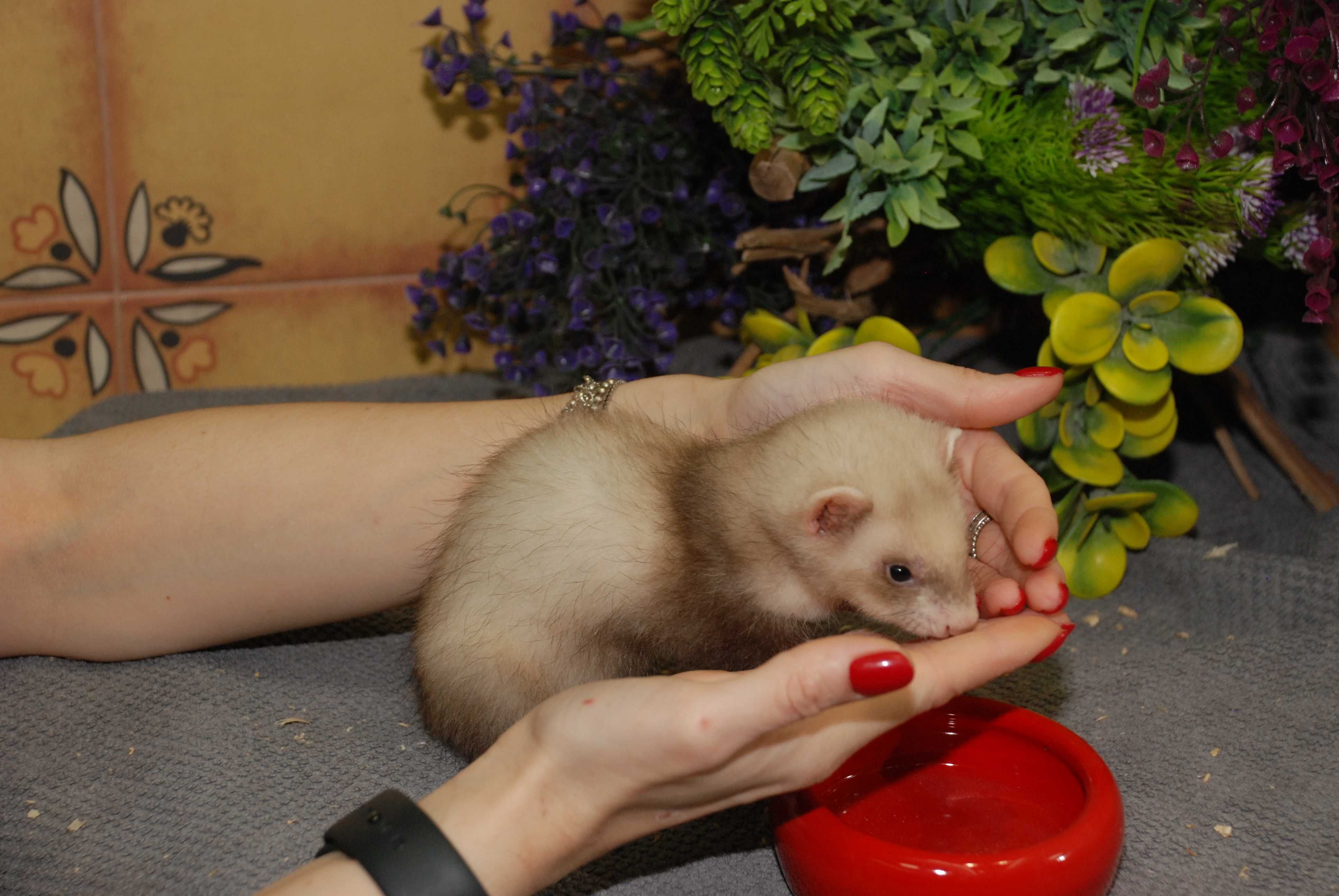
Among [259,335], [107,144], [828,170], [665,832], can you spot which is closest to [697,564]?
[665,832]

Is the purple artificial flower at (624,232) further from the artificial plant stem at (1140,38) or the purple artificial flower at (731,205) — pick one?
the artificial plant stem at (1140,38)

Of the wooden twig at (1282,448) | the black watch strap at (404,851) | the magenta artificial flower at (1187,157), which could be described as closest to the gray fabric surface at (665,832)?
the wooden twig at (1282,448)

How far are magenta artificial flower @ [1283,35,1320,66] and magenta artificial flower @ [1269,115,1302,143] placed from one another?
0.28 feet

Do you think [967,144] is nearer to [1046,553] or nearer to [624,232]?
[624,232]

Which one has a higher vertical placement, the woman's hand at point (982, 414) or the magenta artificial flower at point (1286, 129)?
the magenta artificial flower at point (1286, 129)

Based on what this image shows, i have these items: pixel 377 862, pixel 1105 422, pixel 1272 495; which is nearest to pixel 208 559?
pixel 377 862

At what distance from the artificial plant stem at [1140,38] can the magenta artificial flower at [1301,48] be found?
335 millimetres

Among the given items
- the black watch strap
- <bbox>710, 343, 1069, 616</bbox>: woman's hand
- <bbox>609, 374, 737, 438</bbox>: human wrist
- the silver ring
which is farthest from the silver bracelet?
the black watch strap

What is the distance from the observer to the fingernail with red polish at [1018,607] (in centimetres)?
152

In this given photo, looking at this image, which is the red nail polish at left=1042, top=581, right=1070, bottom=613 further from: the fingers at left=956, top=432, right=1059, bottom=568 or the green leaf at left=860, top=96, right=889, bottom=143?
the green leaf at left=860, top=96, right=889, bottom=143

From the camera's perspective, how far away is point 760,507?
154 centimetres

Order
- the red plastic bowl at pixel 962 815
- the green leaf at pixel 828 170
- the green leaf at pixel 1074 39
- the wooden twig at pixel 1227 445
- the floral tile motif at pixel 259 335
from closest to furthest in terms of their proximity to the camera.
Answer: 1. the red plastic bowl at pixel 962 815
2. the green leaf at pixel 1074 39
3. the green leaf at pixel 828 170
4. the wooden twig at pixel 1227 445
5. the floral tile motif at pixel 259 335

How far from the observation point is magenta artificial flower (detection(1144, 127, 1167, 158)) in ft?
5.92

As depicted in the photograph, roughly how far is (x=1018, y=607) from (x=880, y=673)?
473 millimetres
